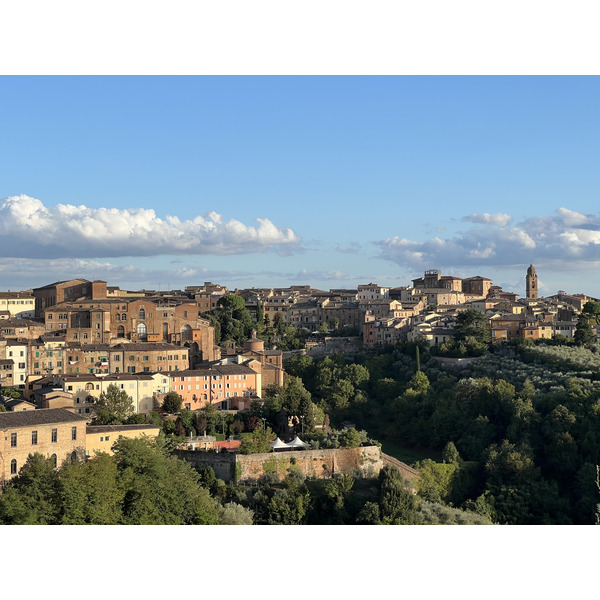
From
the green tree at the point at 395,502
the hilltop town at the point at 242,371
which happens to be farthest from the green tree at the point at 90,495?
the green tree at the point at 395,502

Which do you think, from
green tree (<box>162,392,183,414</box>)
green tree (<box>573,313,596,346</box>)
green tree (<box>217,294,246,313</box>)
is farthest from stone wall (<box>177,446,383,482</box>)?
green tree (<box>217,294,246,313</box>)

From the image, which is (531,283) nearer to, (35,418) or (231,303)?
(231,303)

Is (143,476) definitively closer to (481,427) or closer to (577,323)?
(481,427)

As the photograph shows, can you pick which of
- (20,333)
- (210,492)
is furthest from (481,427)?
(20,333)

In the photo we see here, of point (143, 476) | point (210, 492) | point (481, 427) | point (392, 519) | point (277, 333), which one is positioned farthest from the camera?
point (277, 333)

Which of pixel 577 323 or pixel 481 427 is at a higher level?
pixel 577 323

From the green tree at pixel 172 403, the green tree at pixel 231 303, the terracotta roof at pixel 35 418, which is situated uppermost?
the green tree at pixel 231 303

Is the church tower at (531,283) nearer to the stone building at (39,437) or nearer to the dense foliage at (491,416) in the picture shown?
the dense foliage at (491,416)
